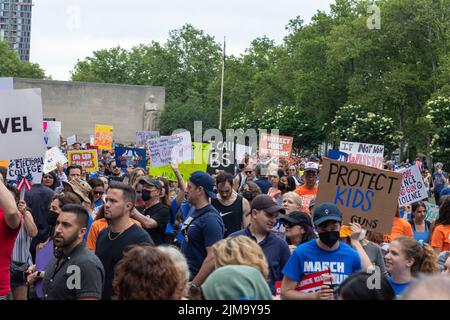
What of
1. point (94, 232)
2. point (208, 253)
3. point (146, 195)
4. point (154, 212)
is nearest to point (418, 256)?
point (208, 253)

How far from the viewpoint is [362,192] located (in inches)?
327

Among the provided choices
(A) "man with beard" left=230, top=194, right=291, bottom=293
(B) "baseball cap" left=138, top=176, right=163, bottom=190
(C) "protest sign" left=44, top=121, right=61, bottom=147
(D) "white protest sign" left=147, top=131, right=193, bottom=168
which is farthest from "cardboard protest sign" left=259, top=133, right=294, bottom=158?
(A) "man with beard" left=230, top=194, right=291, bottom=293

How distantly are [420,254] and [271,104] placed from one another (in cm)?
7197

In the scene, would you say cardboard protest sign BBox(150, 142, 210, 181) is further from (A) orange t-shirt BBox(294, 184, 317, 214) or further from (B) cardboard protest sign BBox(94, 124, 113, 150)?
(B) cardboard protest sign BBox(94, 124, 113, 150)

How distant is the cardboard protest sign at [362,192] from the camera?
8.16 meters

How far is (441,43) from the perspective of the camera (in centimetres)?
5831

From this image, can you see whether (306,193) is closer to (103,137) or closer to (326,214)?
(326,214)

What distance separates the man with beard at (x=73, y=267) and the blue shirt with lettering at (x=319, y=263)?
1268 millimetres

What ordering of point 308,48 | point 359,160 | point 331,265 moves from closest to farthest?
point 331,265
point 359,160
point 308,48

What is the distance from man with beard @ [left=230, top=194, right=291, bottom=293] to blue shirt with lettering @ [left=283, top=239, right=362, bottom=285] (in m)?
0.95

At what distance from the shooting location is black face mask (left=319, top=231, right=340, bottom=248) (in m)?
6.37

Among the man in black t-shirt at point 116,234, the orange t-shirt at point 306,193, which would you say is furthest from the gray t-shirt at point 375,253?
the orange t-shirt at point 306,193
